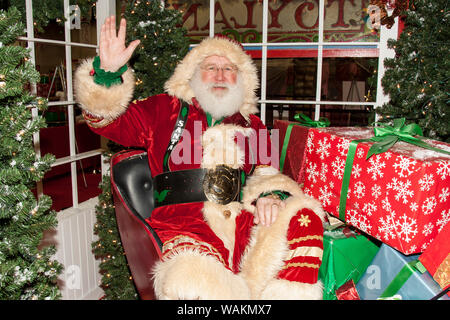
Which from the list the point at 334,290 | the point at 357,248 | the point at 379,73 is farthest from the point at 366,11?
the point at 334,290

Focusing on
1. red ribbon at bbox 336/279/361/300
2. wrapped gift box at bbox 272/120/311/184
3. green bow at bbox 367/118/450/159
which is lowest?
red ribbon at bbox 336/279/361/300

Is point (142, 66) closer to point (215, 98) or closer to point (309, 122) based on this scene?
point (215, 98)

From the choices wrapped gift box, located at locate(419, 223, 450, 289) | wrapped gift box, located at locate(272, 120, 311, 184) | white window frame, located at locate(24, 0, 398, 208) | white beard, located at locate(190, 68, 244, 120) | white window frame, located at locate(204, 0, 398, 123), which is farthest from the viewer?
white window frame, located at locate(204, 0, 398, 123)

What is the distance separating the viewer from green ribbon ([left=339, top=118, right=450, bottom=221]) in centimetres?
153

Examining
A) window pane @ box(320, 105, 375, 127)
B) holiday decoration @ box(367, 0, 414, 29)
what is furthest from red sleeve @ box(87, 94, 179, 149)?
holiday decoration @ box(367, 0, 414, 29)

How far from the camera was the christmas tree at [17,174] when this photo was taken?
132 cm

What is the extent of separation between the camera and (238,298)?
1580 mm

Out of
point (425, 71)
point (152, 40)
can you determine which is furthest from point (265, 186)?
point (152, 40)

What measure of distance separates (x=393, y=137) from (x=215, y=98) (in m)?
1.01

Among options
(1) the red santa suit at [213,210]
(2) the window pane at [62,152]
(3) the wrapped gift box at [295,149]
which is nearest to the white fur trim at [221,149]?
(1) the red santa suit at [213,210]

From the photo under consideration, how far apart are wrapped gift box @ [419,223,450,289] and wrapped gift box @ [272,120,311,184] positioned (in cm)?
93

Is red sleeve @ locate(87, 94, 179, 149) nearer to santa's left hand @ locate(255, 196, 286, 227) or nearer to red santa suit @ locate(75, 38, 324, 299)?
red santa suit @ locate(75, 38, 324, 299)

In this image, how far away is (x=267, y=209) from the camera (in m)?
1.88

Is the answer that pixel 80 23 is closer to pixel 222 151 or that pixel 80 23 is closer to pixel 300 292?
pixel 222 151
